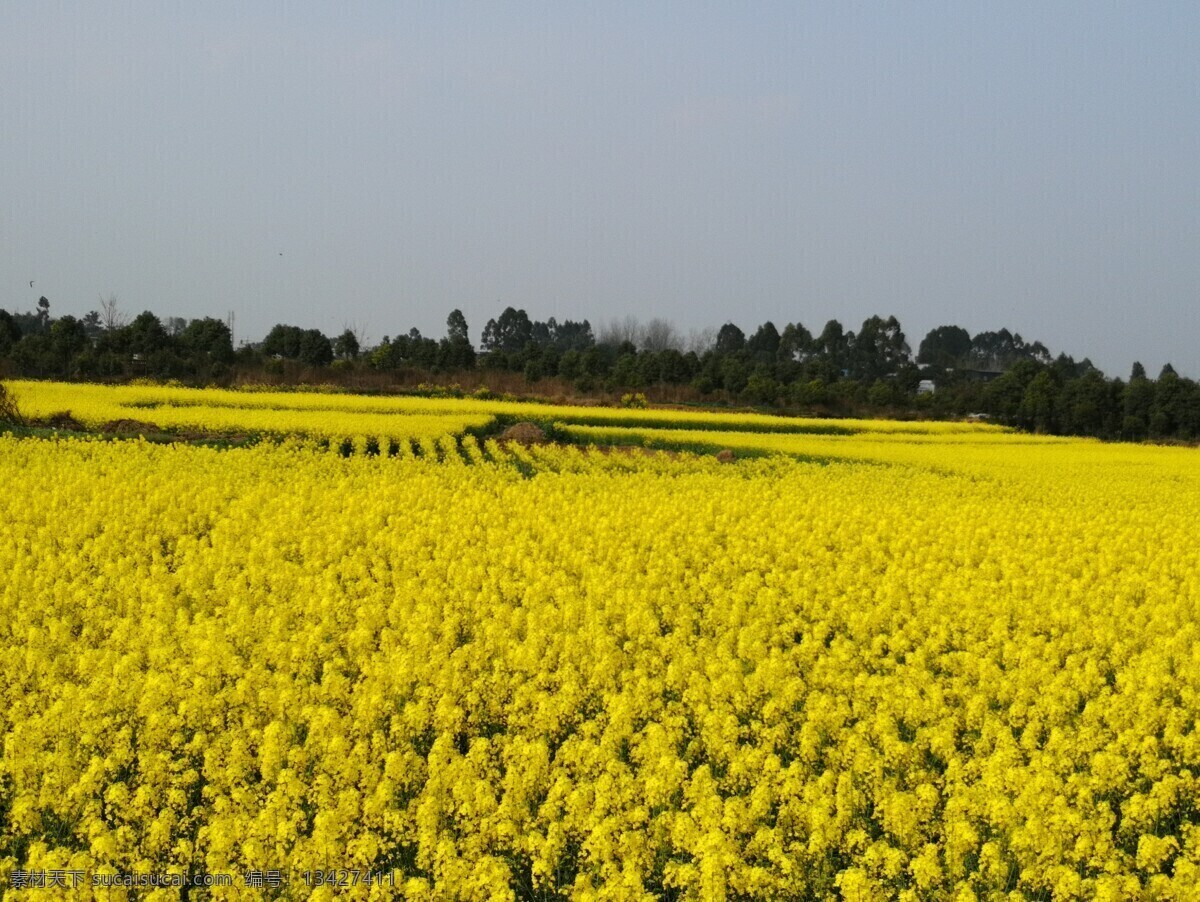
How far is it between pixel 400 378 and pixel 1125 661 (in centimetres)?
4632

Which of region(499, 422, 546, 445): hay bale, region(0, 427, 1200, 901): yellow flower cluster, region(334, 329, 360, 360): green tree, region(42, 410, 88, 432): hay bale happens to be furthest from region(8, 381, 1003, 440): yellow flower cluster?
region(334, 329, 360, 360): green tree

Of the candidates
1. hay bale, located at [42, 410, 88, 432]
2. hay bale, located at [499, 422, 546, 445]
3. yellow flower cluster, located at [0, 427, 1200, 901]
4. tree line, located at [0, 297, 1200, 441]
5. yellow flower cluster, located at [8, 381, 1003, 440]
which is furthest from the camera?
tree line, located at [0, 297, 1200, 441]

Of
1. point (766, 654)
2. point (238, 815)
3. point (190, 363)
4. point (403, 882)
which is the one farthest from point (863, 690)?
point (190, 363)

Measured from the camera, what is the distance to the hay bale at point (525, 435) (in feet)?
77.8

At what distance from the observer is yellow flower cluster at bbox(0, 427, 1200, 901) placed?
4.10 metres

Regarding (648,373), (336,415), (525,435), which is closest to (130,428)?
(336,415)

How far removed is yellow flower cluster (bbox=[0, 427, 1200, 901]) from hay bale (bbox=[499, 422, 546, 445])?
42.1 feet

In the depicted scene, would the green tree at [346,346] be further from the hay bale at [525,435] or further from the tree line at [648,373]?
the hay bale at [525,435]

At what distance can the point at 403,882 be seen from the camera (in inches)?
158

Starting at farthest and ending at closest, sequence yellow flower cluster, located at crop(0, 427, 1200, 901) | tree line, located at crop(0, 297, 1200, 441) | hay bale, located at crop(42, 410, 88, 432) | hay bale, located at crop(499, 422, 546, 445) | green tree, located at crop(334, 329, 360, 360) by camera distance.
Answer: green tree, located at crop(334, 329, 360, 360) < tree line, located at crop(0, 297, 1200, 441) < hay bale, located at crop(499, 422, 546, 445) < hay bale, located at crop(42, 410, 88, 432) < yellow flower cluster, located at crop(0, 427, 1200, 901)

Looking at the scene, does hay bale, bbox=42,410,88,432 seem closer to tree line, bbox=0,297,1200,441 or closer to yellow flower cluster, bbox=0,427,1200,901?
yellow flower cluster, bbox=0,427,1200,901

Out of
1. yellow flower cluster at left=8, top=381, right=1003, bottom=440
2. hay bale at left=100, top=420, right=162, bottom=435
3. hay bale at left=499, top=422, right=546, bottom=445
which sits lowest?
hay bale at left=100, top=420, right=162, bottom=435

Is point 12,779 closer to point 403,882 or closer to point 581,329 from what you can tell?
point 403,882

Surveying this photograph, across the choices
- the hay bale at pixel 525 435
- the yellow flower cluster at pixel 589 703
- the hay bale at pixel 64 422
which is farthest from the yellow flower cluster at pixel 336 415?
the yellow flower cluster at pixel 589 703
